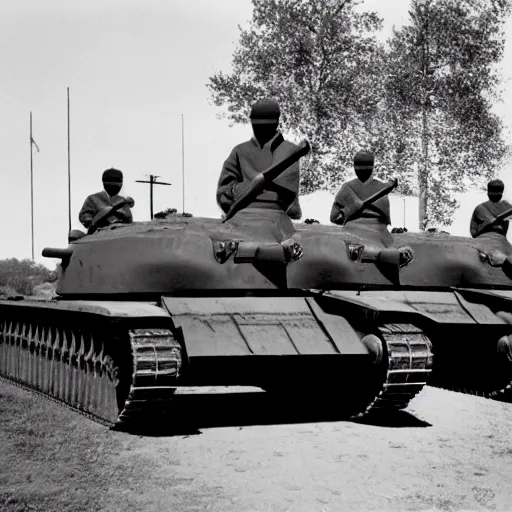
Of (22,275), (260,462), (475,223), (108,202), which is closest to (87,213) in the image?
(108,202)

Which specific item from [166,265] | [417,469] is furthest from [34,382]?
[417,469]

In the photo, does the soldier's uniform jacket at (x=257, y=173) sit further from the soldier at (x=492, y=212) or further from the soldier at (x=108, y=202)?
the soldier at (x=492, y=212)

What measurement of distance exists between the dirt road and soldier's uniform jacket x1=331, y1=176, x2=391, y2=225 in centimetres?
276

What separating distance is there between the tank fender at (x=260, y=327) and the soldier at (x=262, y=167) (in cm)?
115

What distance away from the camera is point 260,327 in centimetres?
895

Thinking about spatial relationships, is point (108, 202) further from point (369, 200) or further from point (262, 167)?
point (369, 200)

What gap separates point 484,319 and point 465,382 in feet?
7.17

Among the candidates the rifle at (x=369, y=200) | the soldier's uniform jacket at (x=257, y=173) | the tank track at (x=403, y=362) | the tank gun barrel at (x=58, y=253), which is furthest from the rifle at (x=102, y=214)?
the tank track at (x=403, y=362)

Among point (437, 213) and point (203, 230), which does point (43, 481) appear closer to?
point (203, 230)

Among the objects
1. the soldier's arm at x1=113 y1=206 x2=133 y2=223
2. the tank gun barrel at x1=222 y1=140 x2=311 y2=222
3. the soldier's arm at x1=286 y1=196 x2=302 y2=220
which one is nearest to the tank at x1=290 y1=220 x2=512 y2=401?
the soldier's arm at x1=286 y1=196 x2=302 y2=220

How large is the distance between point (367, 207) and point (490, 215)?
98.8 inches

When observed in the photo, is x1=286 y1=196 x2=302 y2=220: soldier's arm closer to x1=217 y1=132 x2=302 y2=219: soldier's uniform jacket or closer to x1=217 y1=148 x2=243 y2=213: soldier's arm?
x1=217 y1=132 x2=302 y2=219: soldier's uniform jacket

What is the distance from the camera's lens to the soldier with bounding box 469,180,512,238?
13.9 meters

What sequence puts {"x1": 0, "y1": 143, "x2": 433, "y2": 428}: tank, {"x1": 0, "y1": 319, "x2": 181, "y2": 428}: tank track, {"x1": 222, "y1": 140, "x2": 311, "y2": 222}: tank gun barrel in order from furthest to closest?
1. {"x1": 222, "y1": 140, "x2": 311, "y2": 222}: tank gun barrel
2. {"x1": 0, "y1": 143, "x2": 433, "y2": 428}: tank
3. {"x1": 0, "y1": 319, "x2": 181, "y2": 428}: tank track
